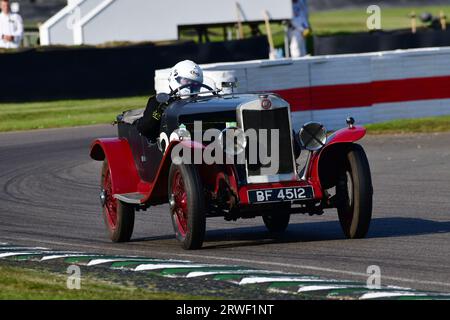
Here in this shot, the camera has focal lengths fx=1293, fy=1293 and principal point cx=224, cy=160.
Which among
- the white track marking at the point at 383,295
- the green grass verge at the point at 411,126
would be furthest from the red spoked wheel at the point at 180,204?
the green grass verge at the point at 411,126

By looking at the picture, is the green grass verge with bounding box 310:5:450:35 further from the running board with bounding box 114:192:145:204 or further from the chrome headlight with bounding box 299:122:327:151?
the chrome headlight with bounding box 299:122:327:151

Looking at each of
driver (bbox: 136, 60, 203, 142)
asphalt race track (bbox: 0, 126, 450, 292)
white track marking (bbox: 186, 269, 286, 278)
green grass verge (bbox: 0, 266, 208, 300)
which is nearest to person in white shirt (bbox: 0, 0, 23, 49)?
asphalt race track (bbox: 0, 126, 450, 292)

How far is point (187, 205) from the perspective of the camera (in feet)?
30.6

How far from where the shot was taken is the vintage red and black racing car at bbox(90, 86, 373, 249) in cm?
952

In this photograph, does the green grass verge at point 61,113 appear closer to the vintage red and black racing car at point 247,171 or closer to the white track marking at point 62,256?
Result: the vintage red and black racing car at point 247,171

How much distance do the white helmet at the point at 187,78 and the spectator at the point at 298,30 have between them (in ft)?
59.0

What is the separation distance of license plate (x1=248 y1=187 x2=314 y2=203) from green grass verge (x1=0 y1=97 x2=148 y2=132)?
1282 cm

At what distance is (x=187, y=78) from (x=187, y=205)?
1573 millimetres

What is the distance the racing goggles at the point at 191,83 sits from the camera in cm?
1055

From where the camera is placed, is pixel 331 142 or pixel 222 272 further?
pixel 331 142

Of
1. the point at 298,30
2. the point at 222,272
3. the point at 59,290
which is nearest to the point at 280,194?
the point at 222,272

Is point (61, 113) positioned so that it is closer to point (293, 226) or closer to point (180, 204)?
point (293, 226)

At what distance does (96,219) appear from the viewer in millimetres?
12273
